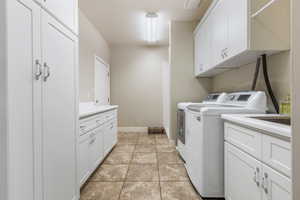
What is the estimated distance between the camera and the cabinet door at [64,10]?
1.18 meters

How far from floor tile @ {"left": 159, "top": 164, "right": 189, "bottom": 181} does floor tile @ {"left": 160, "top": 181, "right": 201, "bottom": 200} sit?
122 millimetres

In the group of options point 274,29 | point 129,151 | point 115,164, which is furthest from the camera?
point 129,151

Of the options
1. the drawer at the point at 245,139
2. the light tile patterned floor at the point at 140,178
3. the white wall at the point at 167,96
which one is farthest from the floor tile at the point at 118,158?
the drawer at the point at 245,139

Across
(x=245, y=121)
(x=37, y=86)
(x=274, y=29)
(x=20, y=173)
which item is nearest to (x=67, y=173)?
(x=20, y=173)

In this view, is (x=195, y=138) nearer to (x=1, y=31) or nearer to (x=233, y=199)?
(x=233, y=199)

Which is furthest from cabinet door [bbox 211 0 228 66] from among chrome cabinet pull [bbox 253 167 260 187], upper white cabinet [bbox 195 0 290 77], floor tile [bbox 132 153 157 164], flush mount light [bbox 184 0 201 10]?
floor tile [bbox 132 153 157 164]

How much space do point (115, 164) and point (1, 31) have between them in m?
2.30

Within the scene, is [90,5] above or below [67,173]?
above

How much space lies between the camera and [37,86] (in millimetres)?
1055

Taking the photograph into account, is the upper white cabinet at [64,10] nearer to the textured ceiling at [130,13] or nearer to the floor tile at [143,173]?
the textured ceiling at [130,13]

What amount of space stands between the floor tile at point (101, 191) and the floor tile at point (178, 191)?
0.49m

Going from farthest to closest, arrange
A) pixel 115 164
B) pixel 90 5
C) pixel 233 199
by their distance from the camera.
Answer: pixel 90 5 → pixel 115 164 → pixel 233 199

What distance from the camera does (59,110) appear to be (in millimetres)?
1330

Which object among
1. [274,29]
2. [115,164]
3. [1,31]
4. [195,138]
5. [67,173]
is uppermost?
[274,29]
